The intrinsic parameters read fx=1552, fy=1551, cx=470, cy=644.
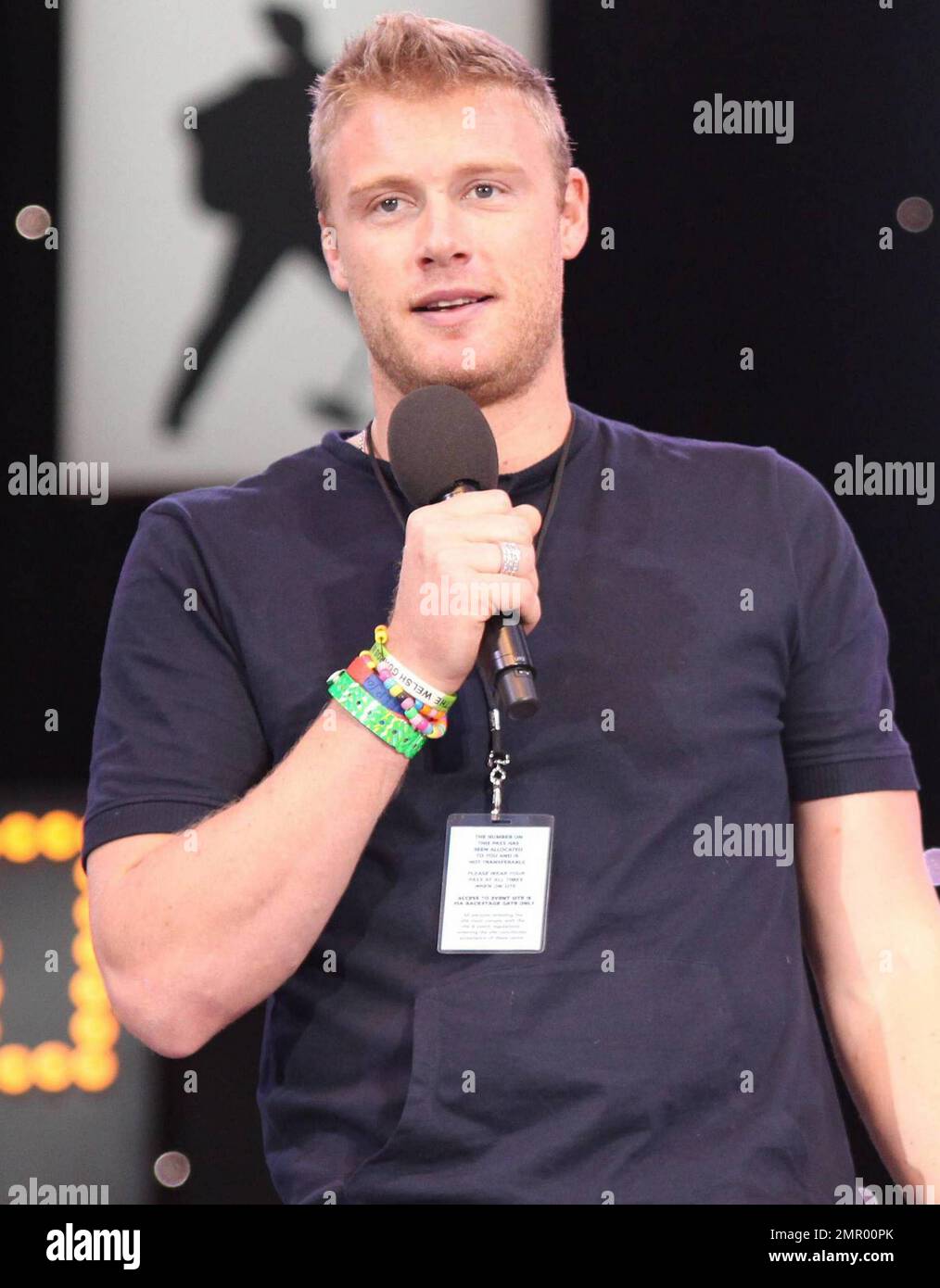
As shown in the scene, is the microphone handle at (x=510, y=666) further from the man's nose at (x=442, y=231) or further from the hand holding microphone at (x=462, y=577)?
the man's nose at (x=442, y=231)

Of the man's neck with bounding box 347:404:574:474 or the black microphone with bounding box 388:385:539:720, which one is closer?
the black microphone with bounding box 388:385:539:720

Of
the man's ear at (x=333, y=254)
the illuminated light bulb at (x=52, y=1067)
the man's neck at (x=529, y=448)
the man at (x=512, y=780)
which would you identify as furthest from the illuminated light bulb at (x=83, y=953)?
the man's ear at (x=333, y=254)

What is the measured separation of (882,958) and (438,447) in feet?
2.35

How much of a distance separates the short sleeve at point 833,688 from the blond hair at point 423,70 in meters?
0.54

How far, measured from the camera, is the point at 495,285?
1.71 meters

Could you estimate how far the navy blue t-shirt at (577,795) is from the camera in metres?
1.49

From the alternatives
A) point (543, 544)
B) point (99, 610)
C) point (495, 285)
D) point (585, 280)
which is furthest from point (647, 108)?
point (99, 610)

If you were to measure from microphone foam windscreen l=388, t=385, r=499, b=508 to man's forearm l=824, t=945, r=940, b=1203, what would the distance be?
Answer: 0.69 meters

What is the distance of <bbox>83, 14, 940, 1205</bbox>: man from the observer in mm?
1474

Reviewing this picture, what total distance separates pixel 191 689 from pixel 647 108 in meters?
1.14

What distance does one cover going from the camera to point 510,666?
4.10 ft

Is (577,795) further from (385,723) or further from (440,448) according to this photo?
(440,448)

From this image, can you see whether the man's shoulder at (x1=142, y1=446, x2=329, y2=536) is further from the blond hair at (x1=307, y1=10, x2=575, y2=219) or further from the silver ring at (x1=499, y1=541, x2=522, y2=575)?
the silver ring at (x1=499, y1=541, x2=522, y2=575)

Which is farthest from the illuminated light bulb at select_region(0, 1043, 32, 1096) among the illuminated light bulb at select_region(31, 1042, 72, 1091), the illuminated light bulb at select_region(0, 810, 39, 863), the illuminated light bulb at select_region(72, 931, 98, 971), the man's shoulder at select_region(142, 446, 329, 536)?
the man's shoulder at select_region(142, 446, 329, 536)
